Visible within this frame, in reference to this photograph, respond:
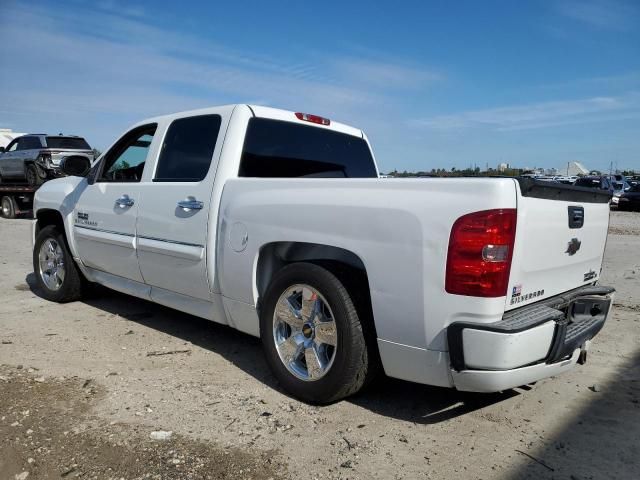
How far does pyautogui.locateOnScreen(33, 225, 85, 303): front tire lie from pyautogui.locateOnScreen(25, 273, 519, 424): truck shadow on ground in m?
0.26

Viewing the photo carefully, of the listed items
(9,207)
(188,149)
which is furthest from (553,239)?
(9,207)

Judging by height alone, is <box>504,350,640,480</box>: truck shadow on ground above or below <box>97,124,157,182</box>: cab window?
below

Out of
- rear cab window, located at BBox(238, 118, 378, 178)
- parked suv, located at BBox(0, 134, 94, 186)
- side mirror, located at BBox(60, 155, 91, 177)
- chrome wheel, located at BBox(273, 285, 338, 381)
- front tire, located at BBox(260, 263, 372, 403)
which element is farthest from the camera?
parked suv, located at BBox(0, 134, 94, 186)

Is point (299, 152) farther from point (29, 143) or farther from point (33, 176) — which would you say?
point (29, 143)

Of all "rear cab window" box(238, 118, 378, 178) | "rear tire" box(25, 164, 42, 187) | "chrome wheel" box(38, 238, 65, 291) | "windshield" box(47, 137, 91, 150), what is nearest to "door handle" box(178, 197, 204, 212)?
"rear cab window" box(238, 118, 378, 178)

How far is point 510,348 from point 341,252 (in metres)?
1.05

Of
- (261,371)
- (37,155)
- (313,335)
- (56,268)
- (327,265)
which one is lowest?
(261,371)

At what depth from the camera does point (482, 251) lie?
7.86 ft

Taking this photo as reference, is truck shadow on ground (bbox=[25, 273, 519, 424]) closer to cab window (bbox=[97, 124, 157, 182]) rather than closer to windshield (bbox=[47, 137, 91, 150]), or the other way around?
cab window (bbox=[97, 124, 157, 182])

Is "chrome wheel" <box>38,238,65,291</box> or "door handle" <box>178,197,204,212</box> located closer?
"door handle" <box>178,197,204,212</box>

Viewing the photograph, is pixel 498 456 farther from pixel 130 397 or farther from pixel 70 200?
pixel 70 200

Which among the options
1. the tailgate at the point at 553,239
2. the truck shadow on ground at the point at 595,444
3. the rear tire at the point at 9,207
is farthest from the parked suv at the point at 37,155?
the truck shadow on ground at the point at 595,444

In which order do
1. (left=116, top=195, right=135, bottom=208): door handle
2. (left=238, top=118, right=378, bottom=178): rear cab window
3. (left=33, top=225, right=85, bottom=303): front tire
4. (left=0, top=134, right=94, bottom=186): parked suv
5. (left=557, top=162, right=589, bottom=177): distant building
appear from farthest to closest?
(left=557, top=162, right=589, bottom=177): distant building
(left=0, top=134, right=94, bottom=186): parked suv
(left=33, top=225, right=85, bottom=303): front tire
(left=116, top=195, right=135, bottom=208): door handle
(left=238, top=118, right=378, bottom=178): rear cab window

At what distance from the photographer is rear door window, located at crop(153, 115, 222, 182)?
12.5 feet
